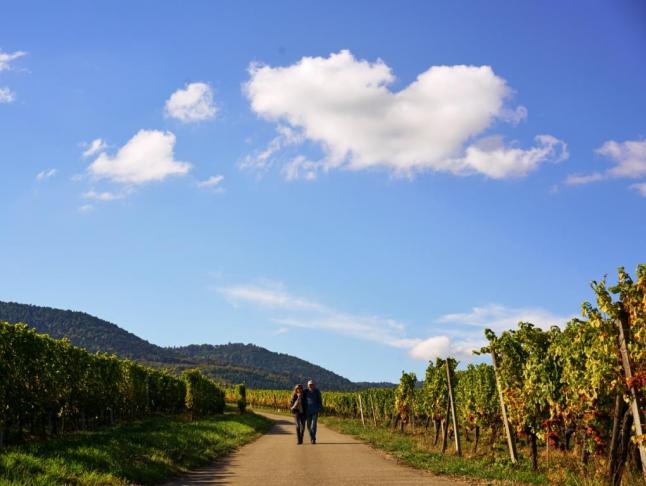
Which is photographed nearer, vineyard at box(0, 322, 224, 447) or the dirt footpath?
the dirt footpath

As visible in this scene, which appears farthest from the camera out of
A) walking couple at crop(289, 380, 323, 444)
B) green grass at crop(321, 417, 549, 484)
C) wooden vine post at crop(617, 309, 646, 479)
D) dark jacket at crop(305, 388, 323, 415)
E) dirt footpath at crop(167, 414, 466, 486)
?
dark jacket at crop(305, 388, 323, 415)

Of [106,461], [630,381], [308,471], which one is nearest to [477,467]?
[308,471]

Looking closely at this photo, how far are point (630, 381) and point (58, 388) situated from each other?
20409mm

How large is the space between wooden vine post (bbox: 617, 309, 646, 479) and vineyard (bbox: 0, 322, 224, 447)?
646 inches

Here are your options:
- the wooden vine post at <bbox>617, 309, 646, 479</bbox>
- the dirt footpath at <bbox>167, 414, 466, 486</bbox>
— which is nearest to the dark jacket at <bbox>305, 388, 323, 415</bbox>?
the dirt footpath at <bbox>167, 414, 466, 486</bbox>

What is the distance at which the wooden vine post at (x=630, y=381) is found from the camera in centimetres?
940

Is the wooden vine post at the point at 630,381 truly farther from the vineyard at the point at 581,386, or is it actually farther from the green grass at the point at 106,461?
the green grass at the point at 106,461

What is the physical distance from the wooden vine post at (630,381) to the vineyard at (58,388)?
16.4 m

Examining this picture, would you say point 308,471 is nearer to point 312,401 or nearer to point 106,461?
point 106,461

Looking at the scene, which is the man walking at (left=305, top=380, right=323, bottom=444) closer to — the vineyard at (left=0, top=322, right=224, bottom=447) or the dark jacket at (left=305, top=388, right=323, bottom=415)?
the dark jacket at (left=305, top=388, right=323, bottom=415)

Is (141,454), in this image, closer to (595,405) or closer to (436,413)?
(595,405)

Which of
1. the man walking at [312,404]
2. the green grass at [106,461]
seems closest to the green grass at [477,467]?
the man walking at [312,404]

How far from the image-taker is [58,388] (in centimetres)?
2339

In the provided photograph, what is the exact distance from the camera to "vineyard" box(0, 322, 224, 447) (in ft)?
65.0
